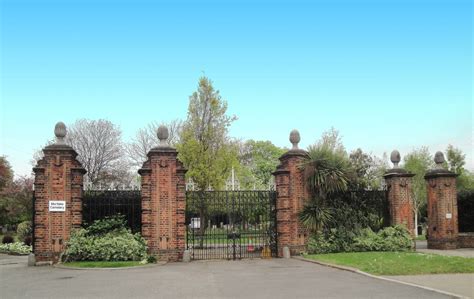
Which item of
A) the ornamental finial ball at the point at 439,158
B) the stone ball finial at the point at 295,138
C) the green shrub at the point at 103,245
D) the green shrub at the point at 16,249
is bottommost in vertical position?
the green shrub at the point at 16,249

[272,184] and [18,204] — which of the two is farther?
[18,204]

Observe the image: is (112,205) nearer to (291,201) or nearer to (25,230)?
(291,201)

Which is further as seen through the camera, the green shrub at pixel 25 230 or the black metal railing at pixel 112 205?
the green shrub at pixel 25 230

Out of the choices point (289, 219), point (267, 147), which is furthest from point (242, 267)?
point (267, 147)

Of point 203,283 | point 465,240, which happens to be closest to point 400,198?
Answer: point 465,240

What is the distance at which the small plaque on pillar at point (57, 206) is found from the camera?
17.2 m

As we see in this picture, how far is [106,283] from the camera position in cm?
1205

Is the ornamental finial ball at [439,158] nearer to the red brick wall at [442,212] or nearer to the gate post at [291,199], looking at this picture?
the red brick wall at [442,212]

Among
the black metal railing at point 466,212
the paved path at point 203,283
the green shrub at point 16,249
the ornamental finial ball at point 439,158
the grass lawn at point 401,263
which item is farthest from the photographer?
the green shrub at point 16,249

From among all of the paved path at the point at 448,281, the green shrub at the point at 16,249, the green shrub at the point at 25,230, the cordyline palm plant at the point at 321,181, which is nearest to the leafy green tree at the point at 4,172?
the green shrub at the point at 25,230

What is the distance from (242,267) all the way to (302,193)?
4.77 metres

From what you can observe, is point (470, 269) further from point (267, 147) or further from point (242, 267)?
point (267, 147)

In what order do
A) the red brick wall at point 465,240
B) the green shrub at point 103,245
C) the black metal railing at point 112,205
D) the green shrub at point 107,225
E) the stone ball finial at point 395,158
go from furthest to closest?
1. the red brick wall at point 465,240
2. the stone ball finial at point 395,158
3. the black metal railing at point 112,205
4. the green shrub at point 107,225
5. the green shrub at point 103,245

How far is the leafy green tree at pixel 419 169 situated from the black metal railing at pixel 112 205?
107 feet
